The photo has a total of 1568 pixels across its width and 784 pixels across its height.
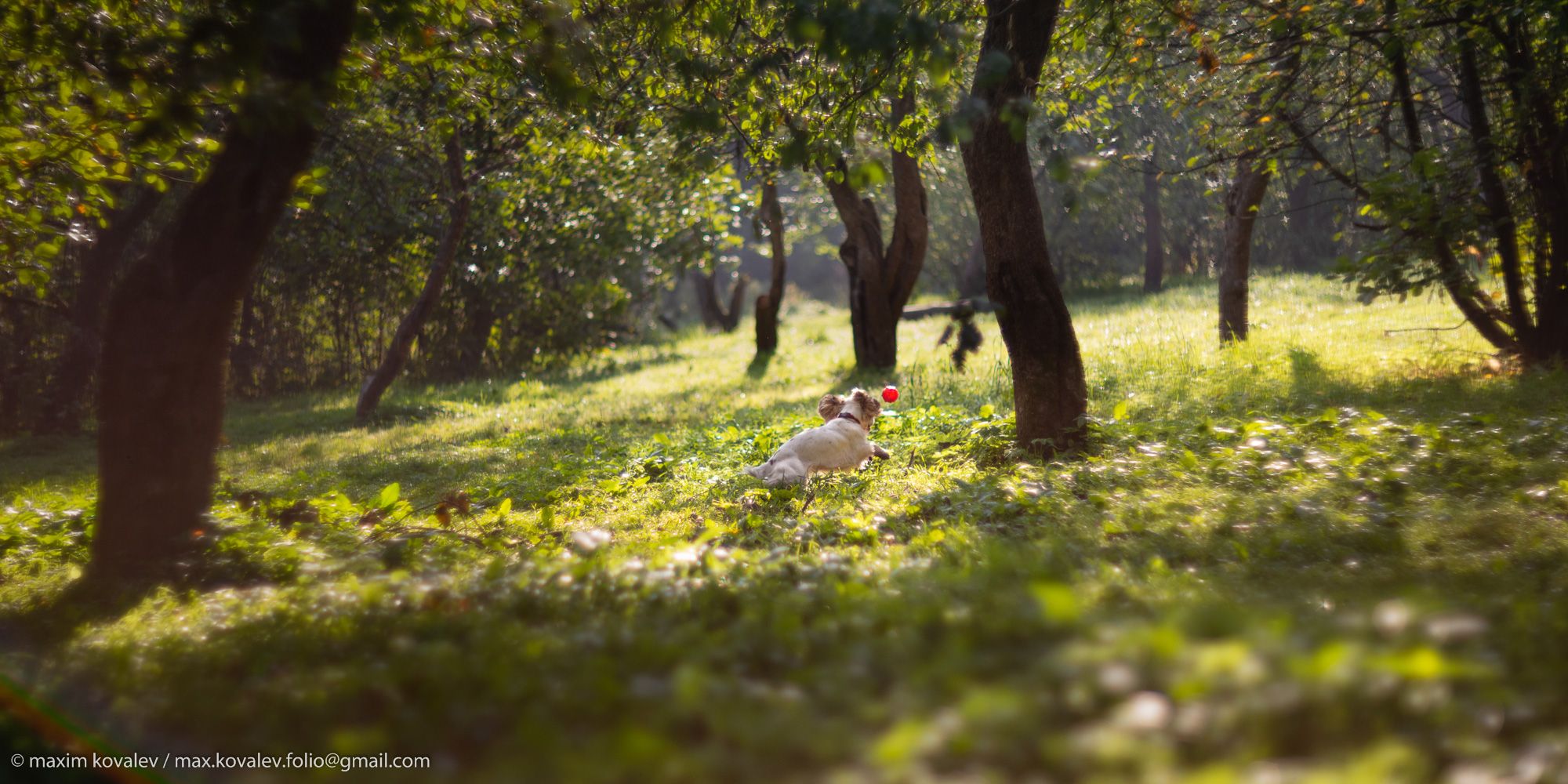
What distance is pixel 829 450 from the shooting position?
6.64 metres

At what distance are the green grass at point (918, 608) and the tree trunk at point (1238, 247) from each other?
3376mm

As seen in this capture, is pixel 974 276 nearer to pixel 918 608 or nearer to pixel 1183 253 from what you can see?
pixel 1183 253

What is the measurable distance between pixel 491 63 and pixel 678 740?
5828 millimetres

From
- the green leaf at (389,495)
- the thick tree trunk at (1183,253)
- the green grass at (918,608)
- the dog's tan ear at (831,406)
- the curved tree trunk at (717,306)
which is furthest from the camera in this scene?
the thick tree trunk at (1183,253)

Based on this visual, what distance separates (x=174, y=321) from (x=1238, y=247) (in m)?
11.4

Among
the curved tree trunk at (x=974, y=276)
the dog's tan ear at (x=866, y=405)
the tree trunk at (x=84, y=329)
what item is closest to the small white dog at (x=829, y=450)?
the dog's tan ear at (x=866, y=405)

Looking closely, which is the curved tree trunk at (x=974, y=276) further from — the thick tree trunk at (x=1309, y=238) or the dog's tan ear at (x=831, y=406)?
the dog's tan ear at (x=831, y=406)

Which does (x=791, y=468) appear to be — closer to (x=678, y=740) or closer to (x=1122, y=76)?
(x=678, y=740)

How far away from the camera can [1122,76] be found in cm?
823

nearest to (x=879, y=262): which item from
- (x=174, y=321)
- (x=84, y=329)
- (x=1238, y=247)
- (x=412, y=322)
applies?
(x=1238, y=247)

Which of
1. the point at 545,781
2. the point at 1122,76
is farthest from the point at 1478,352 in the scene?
the point at 545,781

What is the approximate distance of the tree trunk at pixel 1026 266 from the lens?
21.2 ft

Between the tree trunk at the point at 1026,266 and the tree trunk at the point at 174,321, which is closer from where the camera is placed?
the tree trunk at the point at 174,321

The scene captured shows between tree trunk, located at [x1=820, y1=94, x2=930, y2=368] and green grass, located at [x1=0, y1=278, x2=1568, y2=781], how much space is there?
5320mm
